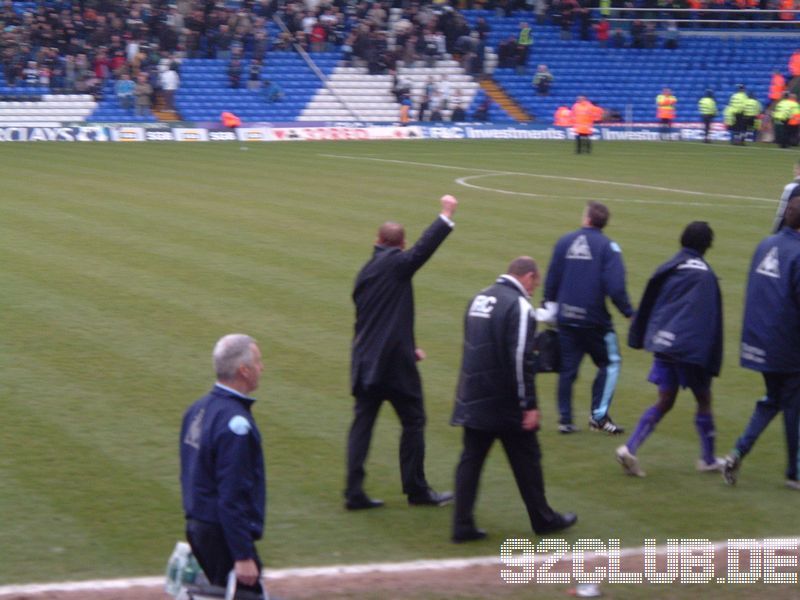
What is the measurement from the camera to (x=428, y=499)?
850 centimetres

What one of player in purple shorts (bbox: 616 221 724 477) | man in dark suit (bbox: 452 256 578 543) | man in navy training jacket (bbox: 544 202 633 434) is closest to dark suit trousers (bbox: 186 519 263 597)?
man in dark suit (bbox: 452 256 578 543)

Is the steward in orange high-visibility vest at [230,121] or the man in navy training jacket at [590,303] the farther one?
the steward in orange high-visibility vest at [230,121]

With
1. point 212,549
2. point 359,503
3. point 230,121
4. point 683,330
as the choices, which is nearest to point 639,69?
point 230,121

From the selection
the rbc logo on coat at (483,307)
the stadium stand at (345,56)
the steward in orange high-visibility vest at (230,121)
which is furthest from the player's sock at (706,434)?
the steward in orange high-visibility vest at (230,121)

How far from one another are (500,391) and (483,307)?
1.66 feet

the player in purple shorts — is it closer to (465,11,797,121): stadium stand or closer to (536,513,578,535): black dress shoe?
(536,513,578,535): black dress shoe

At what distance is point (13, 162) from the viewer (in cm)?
3328

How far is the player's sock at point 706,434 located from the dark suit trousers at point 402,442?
2150 millimetres

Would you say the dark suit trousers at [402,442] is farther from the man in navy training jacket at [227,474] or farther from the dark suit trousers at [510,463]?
the man in navy training jacket at [227,474]

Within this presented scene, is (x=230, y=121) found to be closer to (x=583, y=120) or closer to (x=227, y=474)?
(x=583, y=120)

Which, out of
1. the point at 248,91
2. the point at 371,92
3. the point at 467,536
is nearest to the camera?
the point at 467,536

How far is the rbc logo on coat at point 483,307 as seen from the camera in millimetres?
7387

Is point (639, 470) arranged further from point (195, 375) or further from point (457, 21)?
point (457, 21)

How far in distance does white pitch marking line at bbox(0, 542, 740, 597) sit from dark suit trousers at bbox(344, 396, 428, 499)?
106cm
